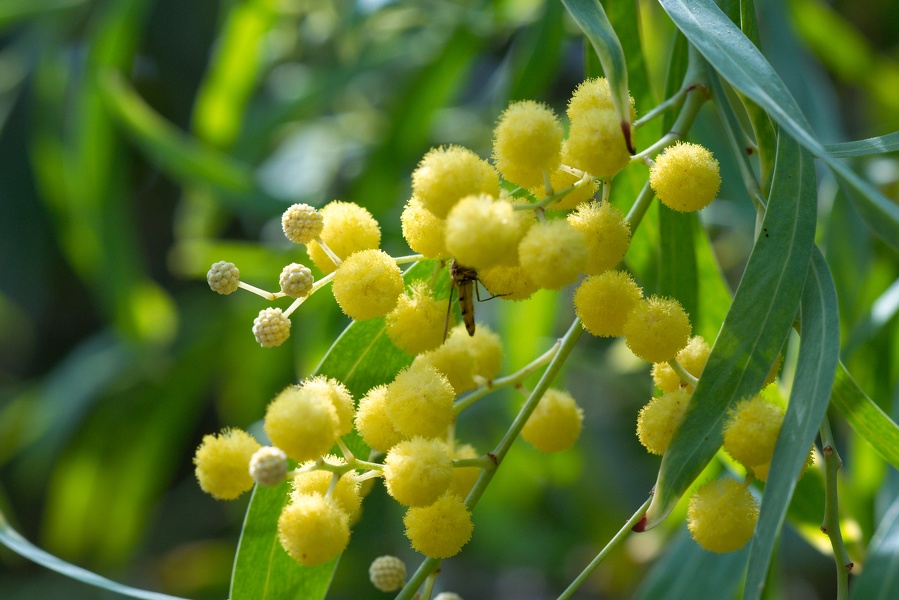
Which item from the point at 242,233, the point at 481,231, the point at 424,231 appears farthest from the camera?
the point at 242,233

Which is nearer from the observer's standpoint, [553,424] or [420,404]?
[420,404]

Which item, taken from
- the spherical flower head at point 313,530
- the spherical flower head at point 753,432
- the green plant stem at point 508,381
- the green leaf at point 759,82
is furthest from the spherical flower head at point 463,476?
the green leaf at point 759,82

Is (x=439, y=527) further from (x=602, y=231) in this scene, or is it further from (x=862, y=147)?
(x=862, y=147)

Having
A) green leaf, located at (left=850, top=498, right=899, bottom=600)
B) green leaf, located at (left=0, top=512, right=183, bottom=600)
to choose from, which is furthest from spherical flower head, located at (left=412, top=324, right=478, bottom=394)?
green leaf, located at (left=850, top=498, right=899, bottom=600)

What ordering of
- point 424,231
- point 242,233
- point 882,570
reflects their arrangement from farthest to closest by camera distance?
point 242,233 < point 882,570 < point 424,231

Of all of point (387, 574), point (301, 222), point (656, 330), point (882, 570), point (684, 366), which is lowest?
point (882, 570)

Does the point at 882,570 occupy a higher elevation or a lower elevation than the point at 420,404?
lower

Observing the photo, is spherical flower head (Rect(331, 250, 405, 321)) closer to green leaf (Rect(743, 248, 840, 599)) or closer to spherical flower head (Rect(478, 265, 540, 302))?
spherical flower head (Rect(478, 265, 540, 302))

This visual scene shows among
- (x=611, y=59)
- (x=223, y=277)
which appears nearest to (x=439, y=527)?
(x=223, y=277)

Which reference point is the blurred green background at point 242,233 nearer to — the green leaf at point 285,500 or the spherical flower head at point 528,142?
the green leaf at point 285,500
